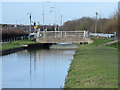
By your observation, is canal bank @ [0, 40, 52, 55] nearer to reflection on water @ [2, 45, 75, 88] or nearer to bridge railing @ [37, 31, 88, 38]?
bridge railing @ [37, 31, 88, 38]

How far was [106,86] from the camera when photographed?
12211 mm

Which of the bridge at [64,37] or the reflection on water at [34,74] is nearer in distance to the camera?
the reflection on water at [34,74]

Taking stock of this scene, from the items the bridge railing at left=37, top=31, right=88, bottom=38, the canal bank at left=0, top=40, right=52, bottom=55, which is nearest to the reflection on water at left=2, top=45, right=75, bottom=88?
the canal bank at left=0, top=40, right=52, bottom=55

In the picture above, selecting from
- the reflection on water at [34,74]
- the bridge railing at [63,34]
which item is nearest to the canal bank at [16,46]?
the bridge railing at [63,34]

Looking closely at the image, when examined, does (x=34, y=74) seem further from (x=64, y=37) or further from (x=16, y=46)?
(x=64, y=37)

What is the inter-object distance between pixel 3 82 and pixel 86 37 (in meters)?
51.2

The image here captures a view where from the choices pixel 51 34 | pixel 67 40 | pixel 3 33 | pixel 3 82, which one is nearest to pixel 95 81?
pixel 3 82

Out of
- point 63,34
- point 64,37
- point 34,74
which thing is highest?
point 63,34

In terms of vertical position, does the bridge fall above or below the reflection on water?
above

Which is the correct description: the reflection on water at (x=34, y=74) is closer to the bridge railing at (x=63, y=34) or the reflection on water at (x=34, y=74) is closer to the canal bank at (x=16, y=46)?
the canal bank at (x=16, y=46)

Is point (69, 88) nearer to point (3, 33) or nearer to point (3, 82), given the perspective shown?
point (3, 82)

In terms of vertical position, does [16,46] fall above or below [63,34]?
below

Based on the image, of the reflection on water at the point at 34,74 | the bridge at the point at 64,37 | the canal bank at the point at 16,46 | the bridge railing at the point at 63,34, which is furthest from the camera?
the bridge railing at the point at 63,34

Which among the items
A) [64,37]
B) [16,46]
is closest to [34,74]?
[16,46]
